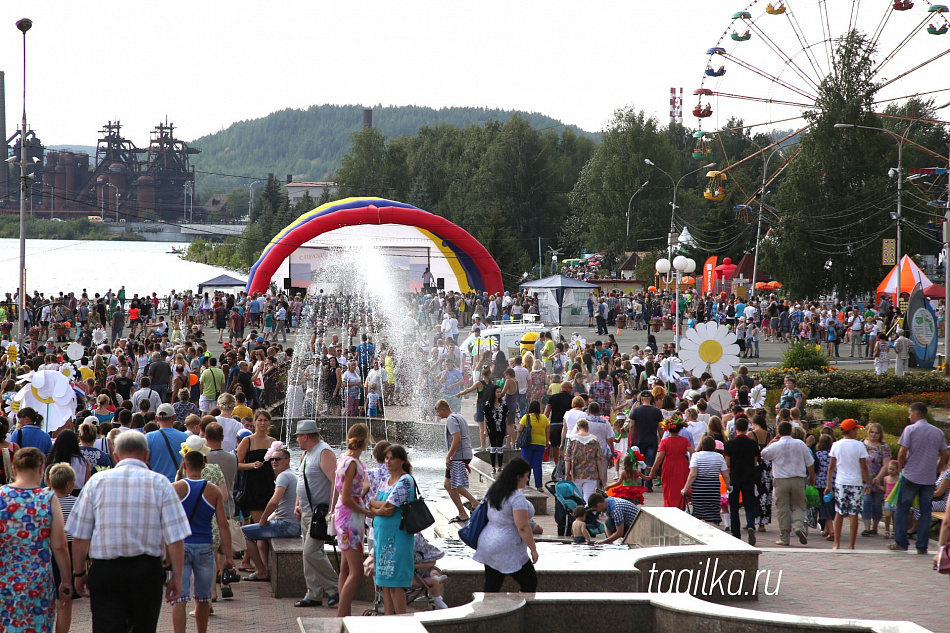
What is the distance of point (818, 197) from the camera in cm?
3597

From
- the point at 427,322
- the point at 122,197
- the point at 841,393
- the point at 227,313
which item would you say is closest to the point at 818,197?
the point at 427,322

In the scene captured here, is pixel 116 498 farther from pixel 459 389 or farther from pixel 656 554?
pixel 459 389

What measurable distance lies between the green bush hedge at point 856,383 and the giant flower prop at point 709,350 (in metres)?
3.82

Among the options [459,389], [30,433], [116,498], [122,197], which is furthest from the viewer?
[122,197]

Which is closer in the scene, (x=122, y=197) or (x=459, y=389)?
(x=459, y=389)

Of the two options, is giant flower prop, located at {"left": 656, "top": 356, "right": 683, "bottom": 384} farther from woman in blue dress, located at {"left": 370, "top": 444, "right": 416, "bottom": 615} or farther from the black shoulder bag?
woman in blue dress, located at {"left": 370, "top": 444, "right": 416, "bottom": 615}

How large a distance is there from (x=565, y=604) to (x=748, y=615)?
1130 millimetres

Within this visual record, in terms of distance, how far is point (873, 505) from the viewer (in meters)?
9.67

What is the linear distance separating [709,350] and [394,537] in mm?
11085

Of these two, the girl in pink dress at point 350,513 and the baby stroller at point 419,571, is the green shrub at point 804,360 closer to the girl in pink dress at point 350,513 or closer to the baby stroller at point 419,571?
the baby stroller at point 419,571

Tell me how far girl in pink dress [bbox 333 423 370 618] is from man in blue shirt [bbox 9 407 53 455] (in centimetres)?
273

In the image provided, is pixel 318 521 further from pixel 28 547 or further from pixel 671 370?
pixel 671 370

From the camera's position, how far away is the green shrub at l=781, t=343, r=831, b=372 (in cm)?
2111

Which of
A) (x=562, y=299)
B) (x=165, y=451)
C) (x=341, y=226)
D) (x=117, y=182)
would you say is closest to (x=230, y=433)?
(x=165, y=451)
